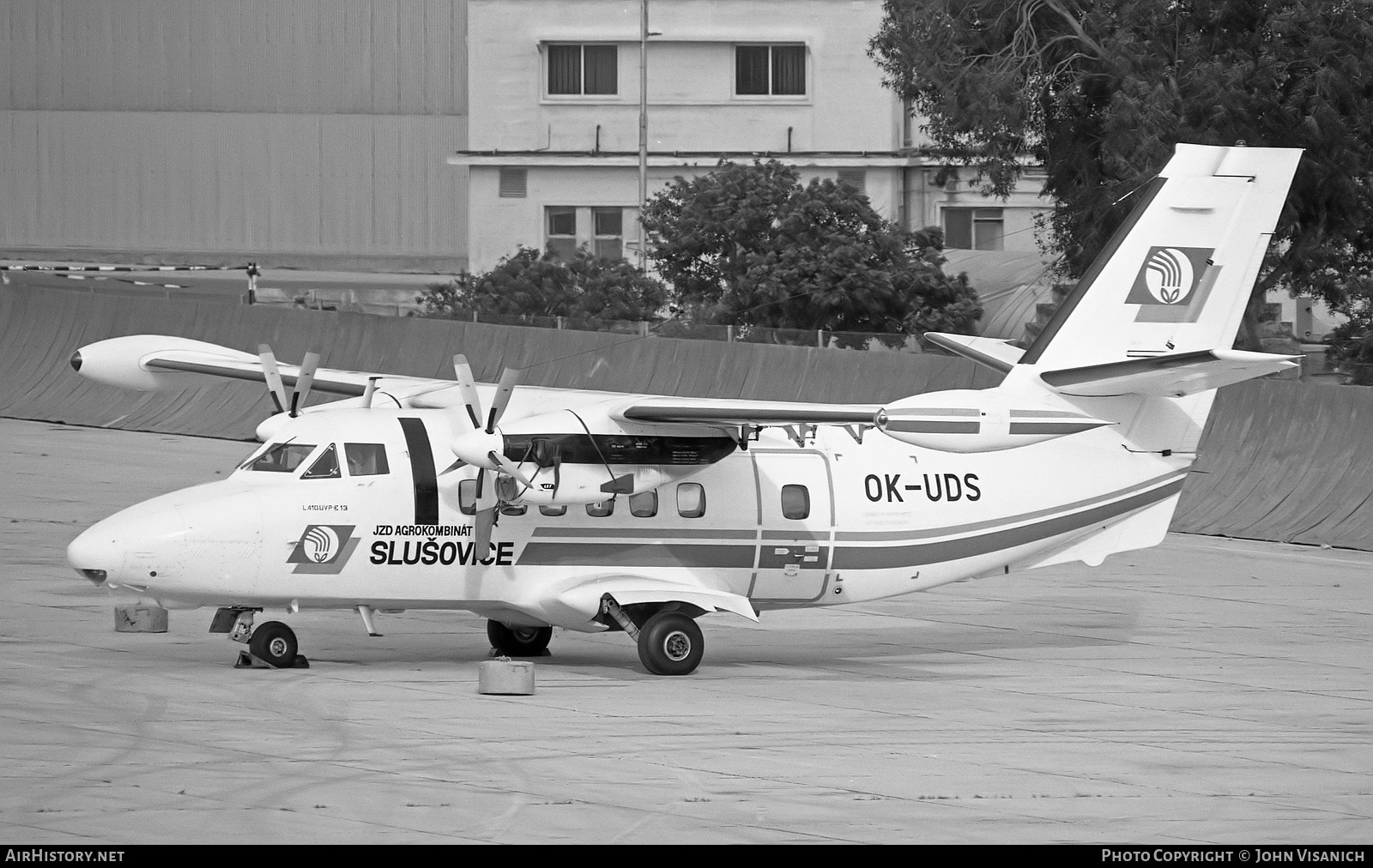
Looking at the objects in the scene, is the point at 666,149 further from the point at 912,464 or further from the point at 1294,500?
the point at 912,464

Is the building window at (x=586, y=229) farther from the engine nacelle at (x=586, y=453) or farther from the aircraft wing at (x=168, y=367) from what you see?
the engine nacelle at (x=586, y=453)

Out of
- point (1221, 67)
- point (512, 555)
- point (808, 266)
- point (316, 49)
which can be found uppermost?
point (316, 49)

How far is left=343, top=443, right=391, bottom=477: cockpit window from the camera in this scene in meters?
19.5

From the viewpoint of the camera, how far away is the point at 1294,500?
3044 cm

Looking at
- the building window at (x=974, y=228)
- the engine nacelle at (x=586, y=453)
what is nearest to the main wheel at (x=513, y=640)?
the engine nacelle at (x=586, y=453)

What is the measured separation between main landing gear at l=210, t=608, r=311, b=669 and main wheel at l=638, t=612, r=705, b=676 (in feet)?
Result: 11.8

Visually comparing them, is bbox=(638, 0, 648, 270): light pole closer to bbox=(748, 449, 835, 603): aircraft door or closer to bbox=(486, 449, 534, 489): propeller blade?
bbox=(748, 449, 835, 603): aircraft door

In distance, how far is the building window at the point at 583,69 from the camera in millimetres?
62375

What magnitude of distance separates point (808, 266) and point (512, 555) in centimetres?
2834

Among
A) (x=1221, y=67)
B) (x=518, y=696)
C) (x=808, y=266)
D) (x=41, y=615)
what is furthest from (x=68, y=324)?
(x=518, y=696)

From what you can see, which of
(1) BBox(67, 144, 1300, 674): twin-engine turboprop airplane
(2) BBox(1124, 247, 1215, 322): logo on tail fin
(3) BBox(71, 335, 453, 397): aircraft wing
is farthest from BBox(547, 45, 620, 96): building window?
(2) BBox(1124, 247, 1215, 322): logo on tail fin

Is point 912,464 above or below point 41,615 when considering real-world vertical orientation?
above

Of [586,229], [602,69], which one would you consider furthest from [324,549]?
[602,69]

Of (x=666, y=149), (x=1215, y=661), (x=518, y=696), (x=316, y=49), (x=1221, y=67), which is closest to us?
(x=518, y=696)
